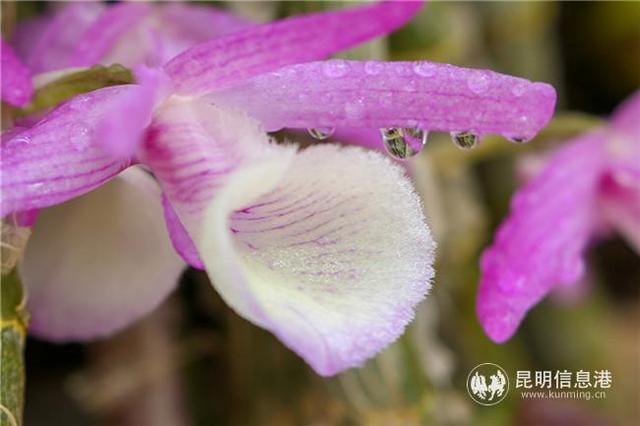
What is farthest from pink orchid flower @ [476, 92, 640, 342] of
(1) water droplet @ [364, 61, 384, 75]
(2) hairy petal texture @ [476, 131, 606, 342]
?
(1) water droplet @ [364, 61, 384, 75]

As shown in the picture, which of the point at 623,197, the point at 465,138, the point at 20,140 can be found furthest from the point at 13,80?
the point at 623,197

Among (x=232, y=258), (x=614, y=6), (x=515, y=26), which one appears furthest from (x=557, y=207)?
(x=614, y=6)

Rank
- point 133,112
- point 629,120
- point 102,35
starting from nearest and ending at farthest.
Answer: point 133,112
point 102,35
point 629,120

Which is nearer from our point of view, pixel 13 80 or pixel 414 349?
pixel 13 80

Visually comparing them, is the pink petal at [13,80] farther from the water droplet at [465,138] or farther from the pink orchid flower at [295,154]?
the water droplet at [465,138]

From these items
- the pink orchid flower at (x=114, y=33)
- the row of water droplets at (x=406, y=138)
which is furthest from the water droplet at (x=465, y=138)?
the pink orchid flower at (x=114, y=33)

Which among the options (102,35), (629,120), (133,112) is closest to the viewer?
(133,112)

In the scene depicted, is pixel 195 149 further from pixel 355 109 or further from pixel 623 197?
pixel 623 197

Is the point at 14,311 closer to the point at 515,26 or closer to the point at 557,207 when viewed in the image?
the point at 557,207
